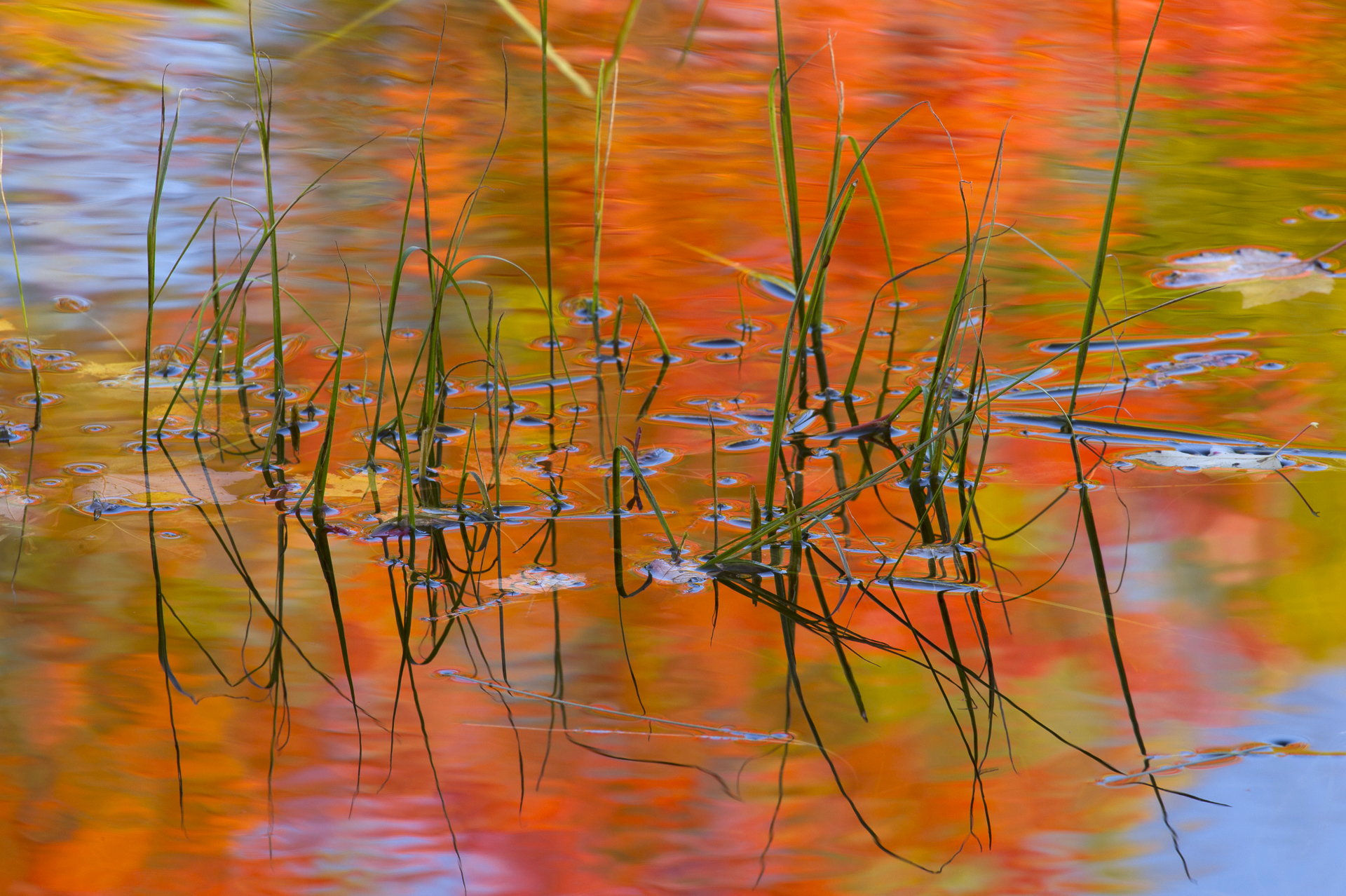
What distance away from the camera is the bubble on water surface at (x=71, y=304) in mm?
1831

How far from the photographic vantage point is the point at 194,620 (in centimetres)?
113

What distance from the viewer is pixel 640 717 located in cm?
101

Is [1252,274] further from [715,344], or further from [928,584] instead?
[928,584]

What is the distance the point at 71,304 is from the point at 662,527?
1.06 metres

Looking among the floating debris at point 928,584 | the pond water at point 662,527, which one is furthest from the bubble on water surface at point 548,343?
the floating debris at point 928,584

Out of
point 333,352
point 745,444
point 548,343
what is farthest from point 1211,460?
point 333,352

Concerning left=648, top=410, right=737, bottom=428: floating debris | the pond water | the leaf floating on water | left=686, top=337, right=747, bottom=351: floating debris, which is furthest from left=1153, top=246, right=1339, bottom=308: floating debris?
left=648, top=410, right=737, bottom=428: floating debris

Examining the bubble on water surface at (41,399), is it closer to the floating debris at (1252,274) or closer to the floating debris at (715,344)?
the floating debris at (715,344)

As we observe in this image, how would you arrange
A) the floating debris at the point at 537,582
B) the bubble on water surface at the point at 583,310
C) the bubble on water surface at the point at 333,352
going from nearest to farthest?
the floating debris at the point at 537,582
the bubble on water surface at the point at 333,352
the bubble on water surface at the point at 583,310

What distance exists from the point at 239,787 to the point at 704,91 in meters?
2.47

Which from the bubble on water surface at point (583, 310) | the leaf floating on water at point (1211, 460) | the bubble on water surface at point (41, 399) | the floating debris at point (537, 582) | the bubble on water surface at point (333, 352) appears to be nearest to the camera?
the floating debris at point (537, 582)

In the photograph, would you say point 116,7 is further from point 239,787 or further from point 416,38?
point 239,787

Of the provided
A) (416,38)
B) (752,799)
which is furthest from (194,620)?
(416,38)

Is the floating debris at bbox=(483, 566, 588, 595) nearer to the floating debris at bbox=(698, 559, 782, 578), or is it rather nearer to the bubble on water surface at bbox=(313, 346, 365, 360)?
the floating debris at bbox=(698, 559, 782, 578)
